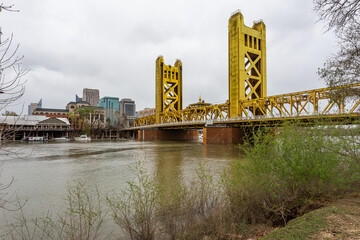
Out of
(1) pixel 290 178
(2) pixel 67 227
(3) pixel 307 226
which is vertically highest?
(1) pixel 290 178

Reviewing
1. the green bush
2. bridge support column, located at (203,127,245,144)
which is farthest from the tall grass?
bridge support column, located at (203,127,245,144)

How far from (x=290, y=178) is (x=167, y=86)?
69.7 metres

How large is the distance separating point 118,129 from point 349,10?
8744cm

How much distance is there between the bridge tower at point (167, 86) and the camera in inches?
2726

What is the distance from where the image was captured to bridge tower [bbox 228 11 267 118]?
3941 centimetres

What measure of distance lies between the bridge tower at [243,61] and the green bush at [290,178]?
34.8 meters

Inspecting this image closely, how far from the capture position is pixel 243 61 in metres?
40.3

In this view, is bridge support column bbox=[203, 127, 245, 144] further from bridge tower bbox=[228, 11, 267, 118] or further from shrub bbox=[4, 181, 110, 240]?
shrub bbox=[4, 181, 110, 240]

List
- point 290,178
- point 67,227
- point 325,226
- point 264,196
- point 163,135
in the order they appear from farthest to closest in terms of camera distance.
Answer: point 163,135
point 67,227
point 264,196
point 290,178
point 325,226

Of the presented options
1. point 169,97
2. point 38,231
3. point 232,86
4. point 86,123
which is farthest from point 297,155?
point 86,123

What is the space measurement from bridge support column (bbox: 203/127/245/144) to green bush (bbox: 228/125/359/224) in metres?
33.8

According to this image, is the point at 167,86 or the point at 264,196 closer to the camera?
the point at 264,196

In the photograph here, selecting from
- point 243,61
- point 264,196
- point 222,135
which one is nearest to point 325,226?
point 264,196

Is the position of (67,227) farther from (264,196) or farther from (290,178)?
(290,178)
